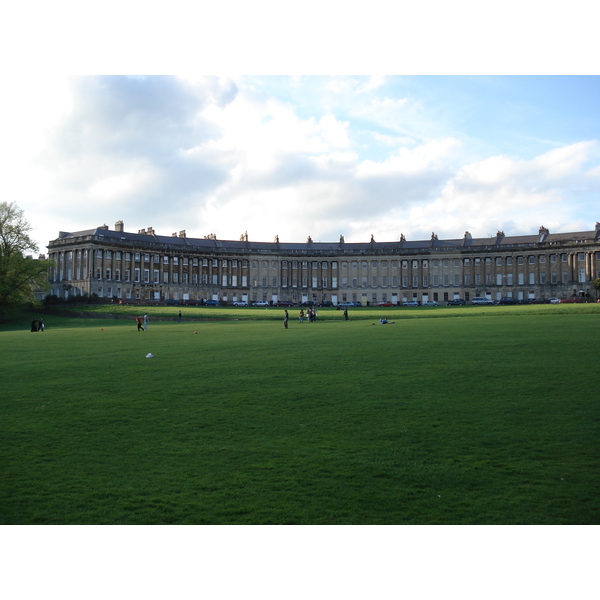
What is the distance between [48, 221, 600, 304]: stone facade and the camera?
9469cm

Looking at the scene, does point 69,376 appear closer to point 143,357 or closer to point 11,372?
point 11,372

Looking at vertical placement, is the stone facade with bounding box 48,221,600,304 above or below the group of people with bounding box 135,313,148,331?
above

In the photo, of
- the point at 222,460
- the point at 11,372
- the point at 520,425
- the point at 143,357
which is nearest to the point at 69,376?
the point at 11,372

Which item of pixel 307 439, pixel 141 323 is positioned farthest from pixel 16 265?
pixel 307 439

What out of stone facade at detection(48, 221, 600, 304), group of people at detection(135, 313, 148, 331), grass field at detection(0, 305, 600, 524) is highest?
stone facade at detection(48, 221, 600, 304)

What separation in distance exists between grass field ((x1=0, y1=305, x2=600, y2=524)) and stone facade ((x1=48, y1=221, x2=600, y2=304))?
74961mm

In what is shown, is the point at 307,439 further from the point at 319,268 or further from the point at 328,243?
the point at 328,243

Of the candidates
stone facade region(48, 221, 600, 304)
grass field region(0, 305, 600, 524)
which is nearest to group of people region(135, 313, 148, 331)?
grass field region(0, 305, 600, 524)

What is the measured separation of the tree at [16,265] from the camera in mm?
62062

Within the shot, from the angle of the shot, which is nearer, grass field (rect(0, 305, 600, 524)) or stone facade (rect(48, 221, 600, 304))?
grass field (rect(0, 305, 600, 524))

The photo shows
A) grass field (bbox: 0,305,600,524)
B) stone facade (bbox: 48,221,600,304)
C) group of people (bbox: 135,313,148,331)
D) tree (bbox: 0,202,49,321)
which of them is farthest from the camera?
stone facade (bbox: 48,221,600,304)

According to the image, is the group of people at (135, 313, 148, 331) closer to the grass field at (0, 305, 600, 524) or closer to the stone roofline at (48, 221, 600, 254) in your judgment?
the grass field at (0, 305, 600, 524)

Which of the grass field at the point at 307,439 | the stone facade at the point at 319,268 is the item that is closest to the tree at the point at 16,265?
the stone facade at the point at 319,268

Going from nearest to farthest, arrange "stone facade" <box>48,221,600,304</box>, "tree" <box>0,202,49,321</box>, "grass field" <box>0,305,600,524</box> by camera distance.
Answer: "grass field" <box>0,305,600,524</box>
"tree" <box>0,202,49,321</box>
"stone facade" <box>48,221,600,304</box>
